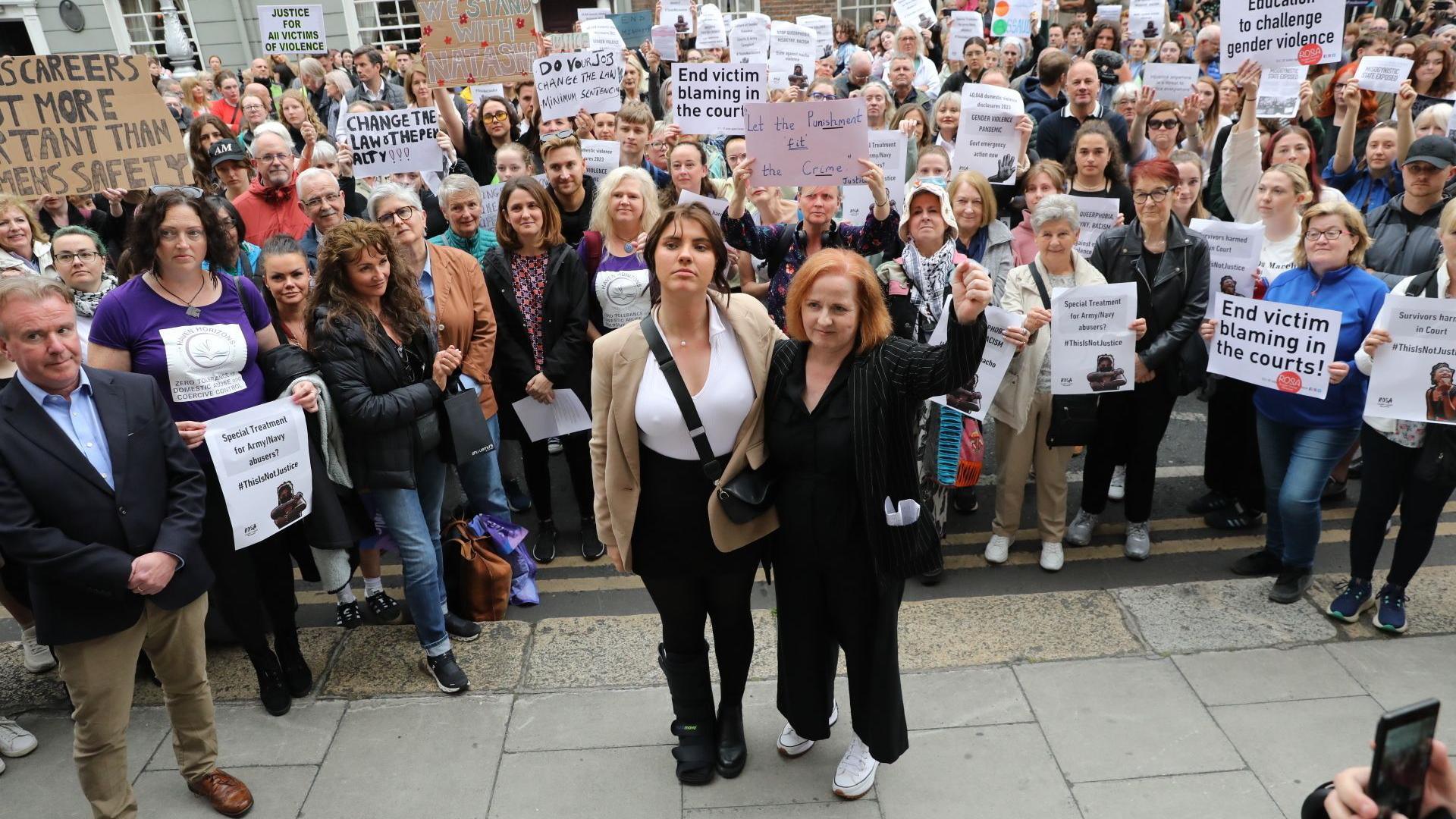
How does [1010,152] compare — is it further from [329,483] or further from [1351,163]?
[329,483]

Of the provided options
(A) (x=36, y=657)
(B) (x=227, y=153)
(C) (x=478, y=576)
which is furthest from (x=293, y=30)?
(C) (x=478, y=576)

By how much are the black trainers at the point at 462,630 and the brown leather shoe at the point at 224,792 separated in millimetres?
1149

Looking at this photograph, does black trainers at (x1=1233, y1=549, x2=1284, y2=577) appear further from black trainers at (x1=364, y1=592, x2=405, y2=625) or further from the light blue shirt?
the light blue shirt

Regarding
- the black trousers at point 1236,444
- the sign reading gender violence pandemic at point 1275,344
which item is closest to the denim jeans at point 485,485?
the sign reading gender violence pandemic at point 1275,344

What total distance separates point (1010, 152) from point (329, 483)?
16.0ft

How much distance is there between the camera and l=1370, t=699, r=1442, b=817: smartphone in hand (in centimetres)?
159

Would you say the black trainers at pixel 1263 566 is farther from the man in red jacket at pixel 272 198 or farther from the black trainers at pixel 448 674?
the man in red jacket at pixel 272 198

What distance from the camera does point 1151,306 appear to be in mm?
4859

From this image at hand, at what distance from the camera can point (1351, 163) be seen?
6715mm

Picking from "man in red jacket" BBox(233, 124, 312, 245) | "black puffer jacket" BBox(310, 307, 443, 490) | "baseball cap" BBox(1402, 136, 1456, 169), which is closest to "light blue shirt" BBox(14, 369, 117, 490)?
"black puffer jacket" BBox(310, 307, 443, 490)

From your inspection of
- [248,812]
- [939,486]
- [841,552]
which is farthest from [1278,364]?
[248,812]

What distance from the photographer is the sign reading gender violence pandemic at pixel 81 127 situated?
182 inches

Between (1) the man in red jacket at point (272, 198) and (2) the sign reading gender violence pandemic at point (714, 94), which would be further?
(2) the sign reading gender violence pandemic at point (714, 94)

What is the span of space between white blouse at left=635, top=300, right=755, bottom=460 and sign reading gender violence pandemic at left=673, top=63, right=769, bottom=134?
4.12 meters
